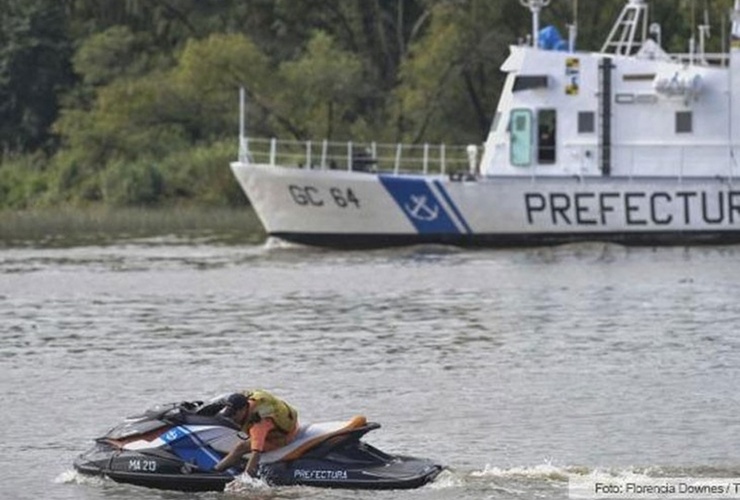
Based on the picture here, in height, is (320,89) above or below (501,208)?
above

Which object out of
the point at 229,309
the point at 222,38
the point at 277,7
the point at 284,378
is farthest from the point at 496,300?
the point at 277,7

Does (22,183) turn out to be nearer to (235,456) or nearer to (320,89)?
(320,89)

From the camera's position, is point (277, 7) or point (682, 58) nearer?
point (682, 58)

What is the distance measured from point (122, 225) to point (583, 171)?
1655cm

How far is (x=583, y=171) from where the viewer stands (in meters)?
49.1

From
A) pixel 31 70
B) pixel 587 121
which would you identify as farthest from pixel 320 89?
pixel 587 121

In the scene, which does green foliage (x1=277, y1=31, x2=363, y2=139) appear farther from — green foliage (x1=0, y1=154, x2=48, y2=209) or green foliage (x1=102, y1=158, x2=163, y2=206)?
green foliage (x1=0, y1=154, x2=48, y2=209)

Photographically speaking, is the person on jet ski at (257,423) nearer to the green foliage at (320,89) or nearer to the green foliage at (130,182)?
the green foliage at (130,182)

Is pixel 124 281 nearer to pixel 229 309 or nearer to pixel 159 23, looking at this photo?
pixel 229 309

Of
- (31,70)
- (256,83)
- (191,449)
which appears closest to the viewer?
(191,449)

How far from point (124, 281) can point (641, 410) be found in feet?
62.7

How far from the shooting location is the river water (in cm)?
2184

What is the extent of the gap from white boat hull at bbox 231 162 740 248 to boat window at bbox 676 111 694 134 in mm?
1055

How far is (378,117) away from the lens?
72.6 metres
